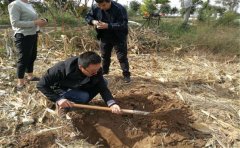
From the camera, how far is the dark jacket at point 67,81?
371 cm

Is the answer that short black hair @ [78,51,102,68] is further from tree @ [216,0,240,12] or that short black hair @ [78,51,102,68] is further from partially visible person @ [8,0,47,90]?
tree @ [216,0,240,12]

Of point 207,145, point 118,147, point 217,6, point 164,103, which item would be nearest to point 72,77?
point 118,147

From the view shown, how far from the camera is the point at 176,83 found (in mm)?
5703

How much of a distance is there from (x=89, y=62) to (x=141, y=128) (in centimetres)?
108

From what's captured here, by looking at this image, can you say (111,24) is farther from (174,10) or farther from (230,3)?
(174,10)

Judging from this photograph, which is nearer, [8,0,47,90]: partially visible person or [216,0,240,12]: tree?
[8,0,47,90]: partially visible person

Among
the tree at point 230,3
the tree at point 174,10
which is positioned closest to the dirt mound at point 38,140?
the tree at point 230,3

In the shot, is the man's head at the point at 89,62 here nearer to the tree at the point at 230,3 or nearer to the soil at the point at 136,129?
the soil at the point at 136,129

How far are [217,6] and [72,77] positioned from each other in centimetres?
2280

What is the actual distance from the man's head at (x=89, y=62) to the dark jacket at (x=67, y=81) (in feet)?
0.61

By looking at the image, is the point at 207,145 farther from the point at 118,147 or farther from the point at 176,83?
the point at 176,83

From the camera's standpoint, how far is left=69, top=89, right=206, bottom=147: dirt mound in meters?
A: 3.74

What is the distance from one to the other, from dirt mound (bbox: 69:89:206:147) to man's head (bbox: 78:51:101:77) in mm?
737

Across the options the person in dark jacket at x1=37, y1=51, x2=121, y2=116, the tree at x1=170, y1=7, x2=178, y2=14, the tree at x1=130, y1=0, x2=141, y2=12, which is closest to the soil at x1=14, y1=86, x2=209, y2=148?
the person in dark jacket at x1=37, y1=51, x2=121, y2=116
